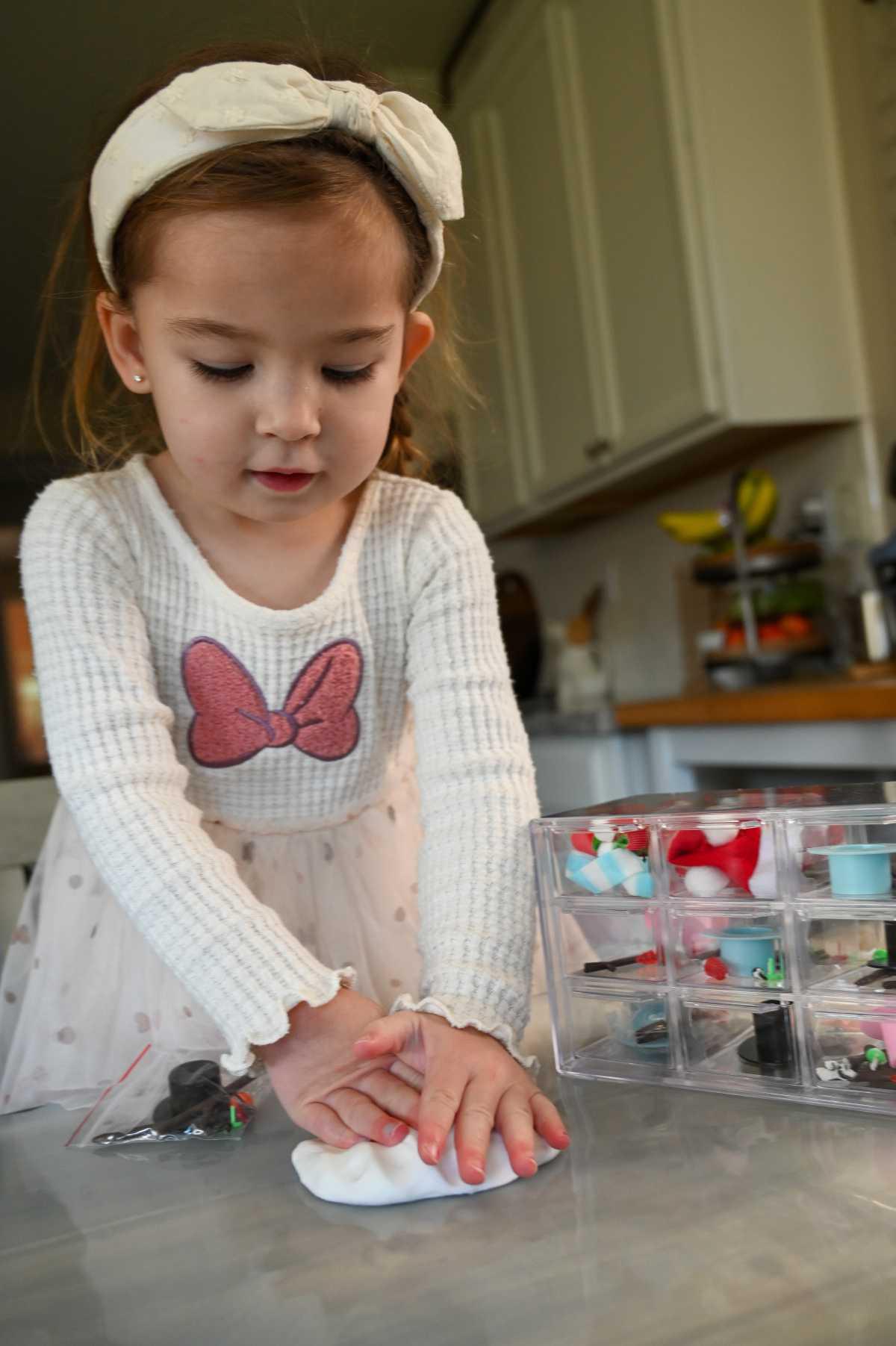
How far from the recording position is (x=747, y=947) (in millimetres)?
488

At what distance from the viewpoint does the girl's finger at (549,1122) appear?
1.48 ft

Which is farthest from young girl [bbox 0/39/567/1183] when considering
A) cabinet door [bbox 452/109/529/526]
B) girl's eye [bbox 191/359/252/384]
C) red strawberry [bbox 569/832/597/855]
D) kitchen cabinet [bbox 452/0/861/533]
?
cabinet door [bbox 452/109/529/526]

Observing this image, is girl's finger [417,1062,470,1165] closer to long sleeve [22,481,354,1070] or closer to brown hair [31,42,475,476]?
long sleeve [22,481,354,1070]

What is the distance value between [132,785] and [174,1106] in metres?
0.21

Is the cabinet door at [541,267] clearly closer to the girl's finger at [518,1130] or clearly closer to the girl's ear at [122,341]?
the girl's ear at [122,341]

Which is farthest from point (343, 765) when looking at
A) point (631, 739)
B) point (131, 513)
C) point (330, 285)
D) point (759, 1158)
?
point (631, 739)

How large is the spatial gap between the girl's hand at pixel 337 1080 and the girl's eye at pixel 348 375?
327mm

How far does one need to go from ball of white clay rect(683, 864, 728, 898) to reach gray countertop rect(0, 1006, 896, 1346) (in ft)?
0.26

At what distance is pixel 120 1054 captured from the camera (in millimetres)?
731

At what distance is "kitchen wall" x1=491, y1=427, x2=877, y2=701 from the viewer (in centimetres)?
227

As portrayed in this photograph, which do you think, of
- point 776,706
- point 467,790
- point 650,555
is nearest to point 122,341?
point 467,790

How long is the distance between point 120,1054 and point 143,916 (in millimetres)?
144

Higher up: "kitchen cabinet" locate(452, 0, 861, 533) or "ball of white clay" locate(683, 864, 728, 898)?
"kitchen cabinet" locate(452, 0, 861, 533)

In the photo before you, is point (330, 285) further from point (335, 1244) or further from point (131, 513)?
point (335, 1244)
